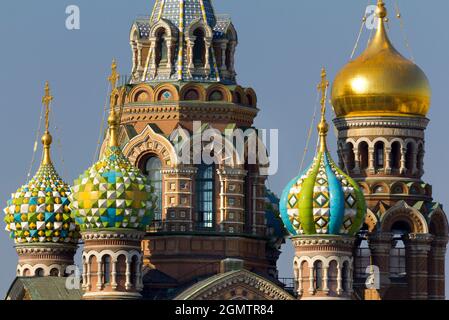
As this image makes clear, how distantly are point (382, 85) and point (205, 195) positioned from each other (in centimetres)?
566

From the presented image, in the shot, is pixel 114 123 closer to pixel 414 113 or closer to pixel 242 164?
pixel 242 164

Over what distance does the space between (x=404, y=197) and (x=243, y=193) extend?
15.5 ft

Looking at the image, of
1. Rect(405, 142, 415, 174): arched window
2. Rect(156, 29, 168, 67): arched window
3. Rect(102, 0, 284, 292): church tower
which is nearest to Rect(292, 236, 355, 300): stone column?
Rect(102, 0, 284, 292): church tower

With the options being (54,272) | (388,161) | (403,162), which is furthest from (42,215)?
(403,162)

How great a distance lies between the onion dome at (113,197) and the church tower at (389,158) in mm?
7197

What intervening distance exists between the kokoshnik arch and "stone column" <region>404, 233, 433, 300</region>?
37 mm

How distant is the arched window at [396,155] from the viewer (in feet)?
226

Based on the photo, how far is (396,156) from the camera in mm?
69062

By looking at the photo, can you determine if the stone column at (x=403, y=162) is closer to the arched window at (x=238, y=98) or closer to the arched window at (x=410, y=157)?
the arched window at (x=410, y=157)

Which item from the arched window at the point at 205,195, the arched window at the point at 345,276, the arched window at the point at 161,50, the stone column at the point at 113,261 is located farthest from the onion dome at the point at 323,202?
the arched window at the point at 161,50

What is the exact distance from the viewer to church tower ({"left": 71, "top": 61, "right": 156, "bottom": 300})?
63.5m

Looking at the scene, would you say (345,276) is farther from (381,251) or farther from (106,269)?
(106,269)
